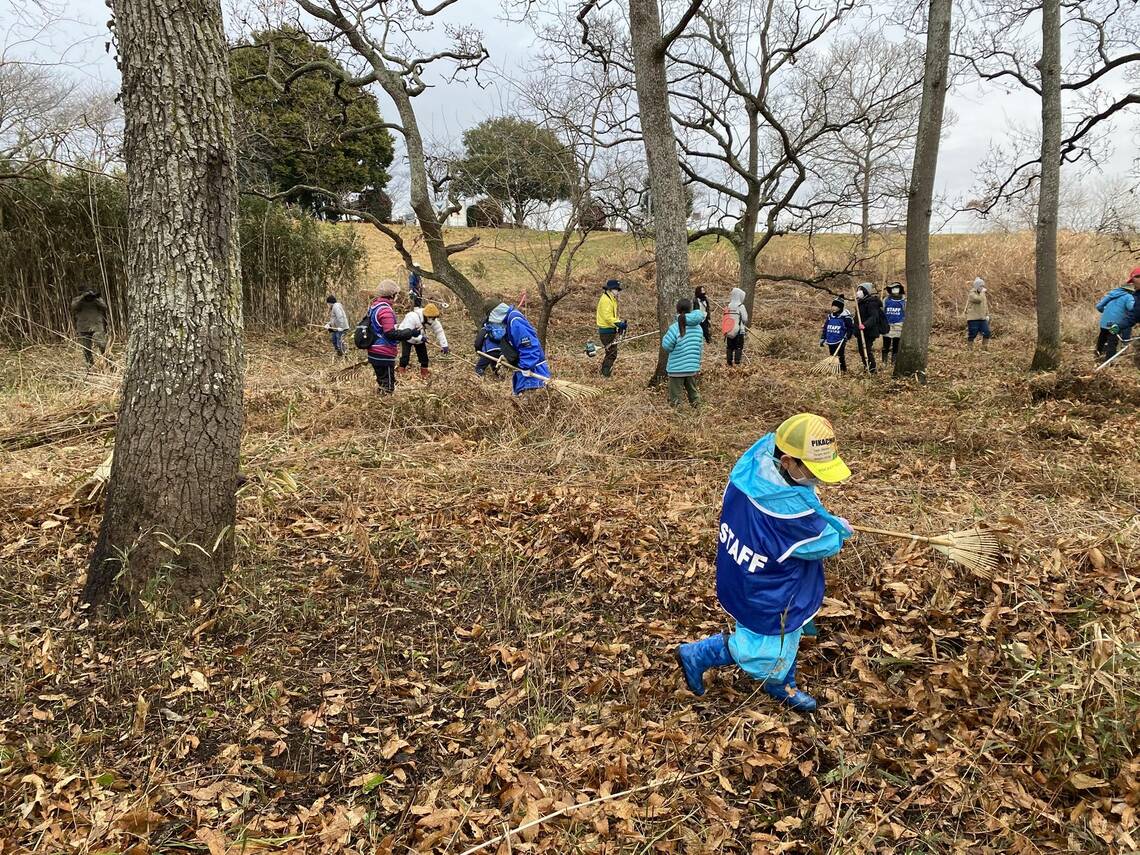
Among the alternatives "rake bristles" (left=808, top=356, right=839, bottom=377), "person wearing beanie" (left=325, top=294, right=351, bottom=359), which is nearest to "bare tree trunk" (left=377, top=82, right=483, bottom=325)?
"person wearing beanie" (left=325, top=294, right=351, bottom=359)

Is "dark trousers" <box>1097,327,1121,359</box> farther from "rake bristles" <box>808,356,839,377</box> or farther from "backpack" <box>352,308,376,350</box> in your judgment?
"backpack" <box>352,308,376,350</box>

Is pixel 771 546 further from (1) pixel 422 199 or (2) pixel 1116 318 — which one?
(1) pixel 422 199

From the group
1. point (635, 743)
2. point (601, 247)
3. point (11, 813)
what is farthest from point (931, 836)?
point (601, 247)

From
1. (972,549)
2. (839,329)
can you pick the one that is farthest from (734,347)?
(972,549)

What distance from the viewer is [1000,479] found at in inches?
195

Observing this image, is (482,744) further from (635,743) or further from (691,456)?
(691,456)

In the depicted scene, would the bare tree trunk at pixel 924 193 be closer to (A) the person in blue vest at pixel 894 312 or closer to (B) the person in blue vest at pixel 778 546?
(A) the person in blue vest at pixel 894 312

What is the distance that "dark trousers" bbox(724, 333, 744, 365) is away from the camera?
37.6 feet

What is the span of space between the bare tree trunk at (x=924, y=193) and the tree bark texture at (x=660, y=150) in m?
3.26

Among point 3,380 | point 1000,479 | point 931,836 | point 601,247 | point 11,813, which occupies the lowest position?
point 931,836

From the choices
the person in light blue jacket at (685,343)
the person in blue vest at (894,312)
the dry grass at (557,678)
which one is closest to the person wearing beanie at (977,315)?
the person in blue vest at (894,312)

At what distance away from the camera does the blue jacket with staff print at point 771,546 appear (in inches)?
95.9

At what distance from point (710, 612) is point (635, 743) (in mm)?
1014

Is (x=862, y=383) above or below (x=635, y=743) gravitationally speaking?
above
